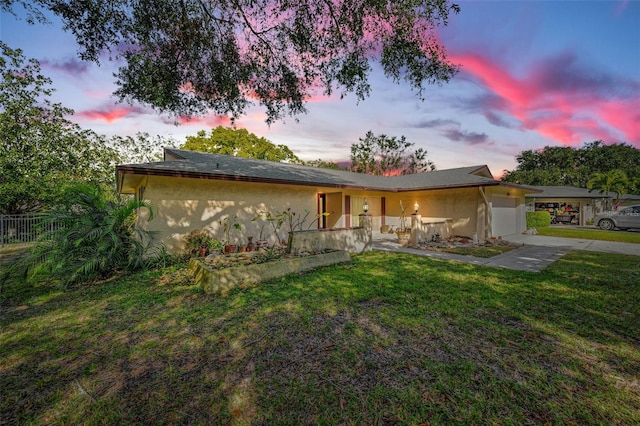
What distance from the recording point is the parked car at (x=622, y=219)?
50.5 ft

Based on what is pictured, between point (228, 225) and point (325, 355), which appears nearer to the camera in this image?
point (325, 355)

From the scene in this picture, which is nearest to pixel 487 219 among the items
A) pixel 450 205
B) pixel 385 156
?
pixel 450 205

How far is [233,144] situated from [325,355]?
2971cm

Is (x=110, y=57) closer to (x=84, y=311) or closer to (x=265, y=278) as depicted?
(x=84, y=311)

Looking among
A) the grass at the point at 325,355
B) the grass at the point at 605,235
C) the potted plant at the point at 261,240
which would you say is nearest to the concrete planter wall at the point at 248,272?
the grass at the point at 325,355

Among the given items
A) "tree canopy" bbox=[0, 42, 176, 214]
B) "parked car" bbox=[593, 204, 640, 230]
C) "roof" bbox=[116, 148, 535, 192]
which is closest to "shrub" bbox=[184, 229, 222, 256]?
"roof" bbox=[116, 148, 535, 192]

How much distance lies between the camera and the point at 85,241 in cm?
597

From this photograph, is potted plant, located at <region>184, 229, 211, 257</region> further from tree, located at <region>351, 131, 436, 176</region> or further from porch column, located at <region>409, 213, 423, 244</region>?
tree, located at <region>351, 131, 436, 176</region>

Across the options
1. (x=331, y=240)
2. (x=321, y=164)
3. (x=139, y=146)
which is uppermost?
(x=321, y=164)

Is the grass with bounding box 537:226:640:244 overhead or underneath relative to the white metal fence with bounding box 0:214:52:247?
underneath

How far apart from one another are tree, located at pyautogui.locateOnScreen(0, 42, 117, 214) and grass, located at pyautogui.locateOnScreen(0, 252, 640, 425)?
1258cm

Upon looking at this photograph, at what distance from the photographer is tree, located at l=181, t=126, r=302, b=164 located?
1105 inches

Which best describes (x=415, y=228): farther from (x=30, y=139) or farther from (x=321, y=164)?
(x=321, y=164)

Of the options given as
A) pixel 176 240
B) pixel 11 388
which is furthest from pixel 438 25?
pixel 176 240
